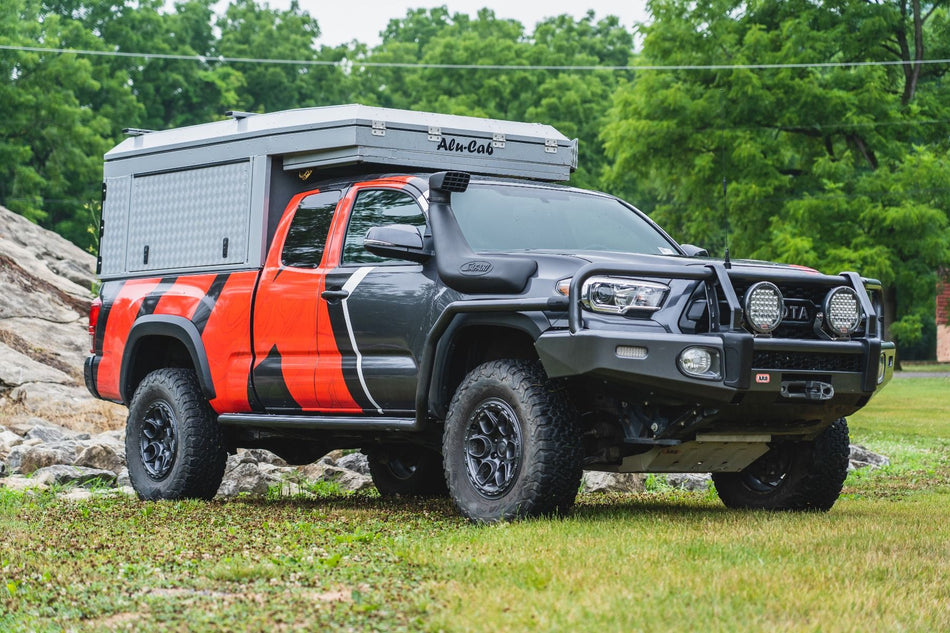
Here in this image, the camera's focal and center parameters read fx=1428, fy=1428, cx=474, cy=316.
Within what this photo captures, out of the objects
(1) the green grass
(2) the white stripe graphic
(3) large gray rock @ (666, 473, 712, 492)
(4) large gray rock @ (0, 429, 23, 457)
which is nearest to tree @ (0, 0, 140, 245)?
(1) the green grass

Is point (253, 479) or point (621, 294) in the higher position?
point (621, 294)


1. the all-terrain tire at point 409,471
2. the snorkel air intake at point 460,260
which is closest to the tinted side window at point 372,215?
the snorkel air intake at point 460,260

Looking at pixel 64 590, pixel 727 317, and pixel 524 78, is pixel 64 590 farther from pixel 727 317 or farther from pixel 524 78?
pixel 524 78

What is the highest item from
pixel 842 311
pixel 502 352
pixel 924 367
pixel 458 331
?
pixel 842 311

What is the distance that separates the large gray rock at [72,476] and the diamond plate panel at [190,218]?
65.2 inches

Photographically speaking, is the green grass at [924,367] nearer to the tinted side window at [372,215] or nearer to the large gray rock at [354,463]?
the large gray rock at [354,463]

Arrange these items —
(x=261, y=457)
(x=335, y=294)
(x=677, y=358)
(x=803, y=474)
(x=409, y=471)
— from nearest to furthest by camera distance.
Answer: (x=677, y=358) → (x=803, y=474) → (x=335, y=294) → (x=409, y=471) → (x=261, y=457)

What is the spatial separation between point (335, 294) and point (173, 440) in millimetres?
1945

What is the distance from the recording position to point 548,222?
8250 millimetres

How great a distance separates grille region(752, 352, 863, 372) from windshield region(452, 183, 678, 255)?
53.3 inches

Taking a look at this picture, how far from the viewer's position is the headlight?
6.94 meters

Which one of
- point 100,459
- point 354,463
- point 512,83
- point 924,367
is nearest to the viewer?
point 100,459

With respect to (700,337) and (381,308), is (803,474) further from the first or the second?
(381,308)

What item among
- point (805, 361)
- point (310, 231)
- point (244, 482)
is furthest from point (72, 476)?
point (805, 361)
